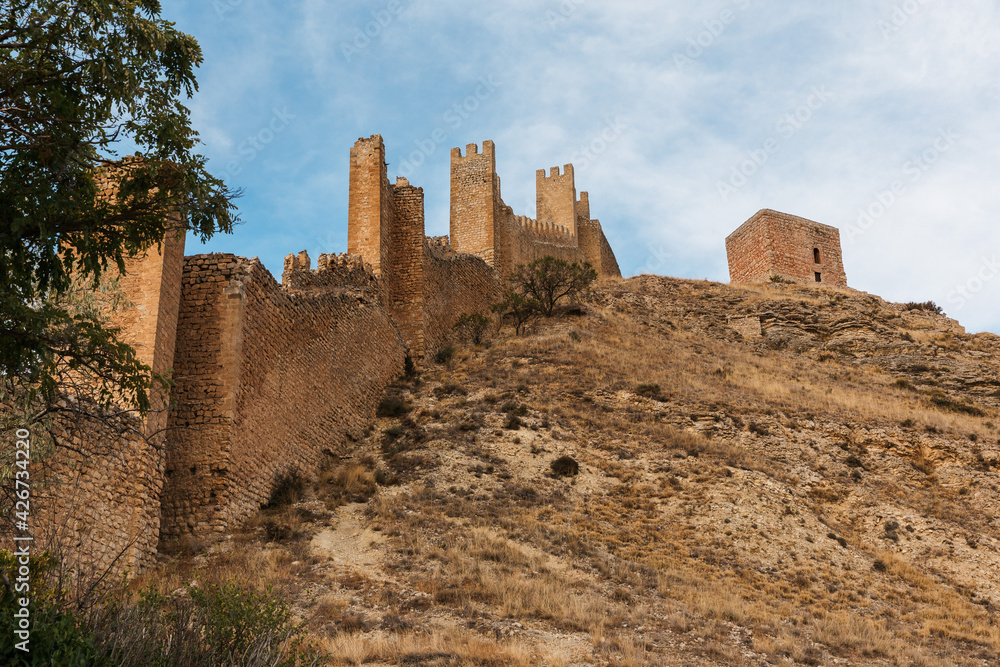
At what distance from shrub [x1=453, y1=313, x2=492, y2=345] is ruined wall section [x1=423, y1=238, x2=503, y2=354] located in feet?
0.78

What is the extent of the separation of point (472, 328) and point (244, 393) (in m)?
15.2

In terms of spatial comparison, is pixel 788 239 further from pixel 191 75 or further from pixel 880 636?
pixel 191 75

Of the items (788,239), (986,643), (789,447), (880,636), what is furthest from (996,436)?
(788,239)

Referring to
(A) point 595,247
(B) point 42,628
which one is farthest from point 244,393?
(A) point 595,247

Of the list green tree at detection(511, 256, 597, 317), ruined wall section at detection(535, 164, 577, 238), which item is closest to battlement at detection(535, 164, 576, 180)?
ruined wall section at detection(535, 164, 577, 238)

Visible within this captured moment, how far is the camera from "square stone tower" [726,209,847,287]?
45562mm

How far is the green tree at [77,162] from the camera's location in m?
5.89

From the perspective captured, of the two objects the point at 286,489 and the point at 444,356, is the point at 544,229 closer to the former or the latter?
the point at 444,356

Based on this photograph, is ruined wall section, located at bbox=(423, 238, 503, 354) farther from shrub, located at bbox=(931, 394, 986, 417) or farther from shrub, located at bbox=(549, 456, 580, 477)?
shrub, located at bbox=(931, 394, 986, 417)

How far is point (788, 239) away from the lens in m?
46.1

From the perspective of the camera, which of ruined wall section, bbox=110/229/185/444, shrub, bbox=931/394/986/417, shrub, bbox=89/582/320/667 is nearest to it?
shrub, bbox=89/582/320/667

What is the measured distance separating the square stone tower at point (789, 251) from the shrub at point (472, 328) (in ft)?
73.5

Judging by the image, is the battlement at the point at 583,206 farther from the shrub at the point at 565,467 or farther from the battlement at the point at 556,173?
the shrub at the point at 565,467

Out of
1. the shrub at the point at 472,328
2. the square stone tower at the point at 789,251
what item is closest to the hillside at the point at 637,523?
the shrub at the point at 472,328
